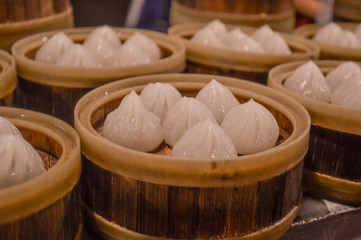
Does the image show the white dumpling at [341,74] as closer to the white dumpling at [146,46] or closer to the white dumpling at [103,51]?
the white dumpling at [146,46]

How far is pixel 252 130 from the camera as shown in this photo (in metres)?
1.40

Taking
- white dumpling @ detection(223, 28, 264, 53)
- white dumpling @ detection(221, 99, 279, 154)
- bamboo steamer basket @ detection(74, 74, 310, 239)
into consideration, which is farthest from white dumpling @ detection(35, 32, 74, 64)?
white dumpling @ detection(221, 99, 279, 154)

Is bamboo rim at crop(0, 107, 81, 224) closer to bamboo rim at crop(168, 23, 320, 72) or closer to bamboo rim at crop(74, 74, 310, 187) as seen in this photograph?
bamboo rim at crop(74, 74, 310, 187)

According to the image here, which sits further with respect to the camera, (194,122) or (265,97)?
(265,97)

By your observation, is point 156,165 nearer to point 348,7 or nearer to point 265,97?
point 265,97

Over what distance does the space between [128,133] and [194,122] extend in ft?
0.77

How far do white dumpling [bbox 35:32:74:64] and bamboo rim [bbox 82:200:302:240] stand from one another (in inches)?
34.2

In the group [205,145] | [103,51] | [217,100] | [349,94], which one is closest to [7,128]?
[205,145]

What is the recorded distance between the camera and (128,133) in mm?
1377

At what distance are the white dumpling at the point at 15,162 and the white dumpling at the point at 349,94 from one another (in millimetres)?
1155

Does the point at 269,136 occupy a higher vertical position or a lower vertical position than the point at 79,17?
higher

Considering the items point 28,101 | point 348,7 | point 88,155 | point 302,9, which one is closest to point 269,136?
point 88,155

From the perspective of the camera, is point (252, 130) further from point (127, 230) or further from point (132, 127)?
point (127, 230)

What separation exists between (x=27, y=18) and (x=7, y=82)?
2.23ft
